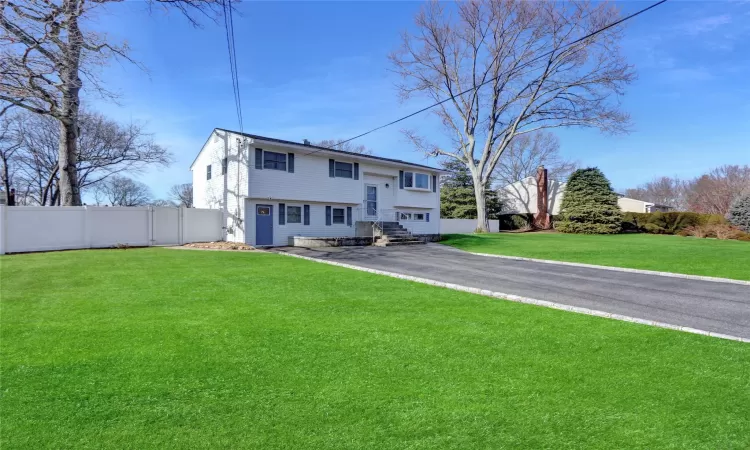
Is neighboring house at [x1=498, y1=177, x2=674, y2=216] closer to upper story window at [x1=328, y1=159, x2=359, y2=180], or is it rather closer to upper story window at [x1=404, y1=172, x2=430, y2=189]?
upper story window at [x1=404, y1=172, x2=430, y2=189]

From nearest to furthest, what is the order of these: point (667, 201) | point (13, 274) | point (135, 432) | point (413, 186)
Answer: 1. point (135, 432)
2. point (13, 274)
3. point (413, 186)
4. point (667, 201)

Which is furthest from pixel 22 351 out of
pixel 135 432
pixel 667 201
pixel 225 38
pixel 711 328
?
pixel 667 201

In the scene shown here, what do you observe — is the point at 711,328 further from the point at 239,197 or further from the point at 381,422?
the point at 239,197

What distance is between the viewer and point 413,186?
2609 centimetres

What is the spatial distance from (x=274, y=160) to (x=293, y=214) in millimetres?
2834

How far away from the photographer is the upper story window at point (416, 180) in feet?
85.0

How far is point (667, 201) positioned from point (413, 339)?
2759 inches

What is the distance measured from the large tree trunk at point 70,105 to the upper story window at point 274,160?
735 cm

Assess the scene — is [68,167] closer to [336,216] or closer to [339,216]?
[336,216]

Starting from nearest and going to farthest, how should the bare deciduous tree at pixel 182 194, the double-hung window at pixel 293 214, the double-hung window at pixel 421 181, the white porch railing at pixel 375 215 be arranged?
the double-hung window at pixel 293 214 < the white porch railing at pixel 375 215 < the double-hung window at pixel 421 181 < the bare deciduous tree at pixel 182 194

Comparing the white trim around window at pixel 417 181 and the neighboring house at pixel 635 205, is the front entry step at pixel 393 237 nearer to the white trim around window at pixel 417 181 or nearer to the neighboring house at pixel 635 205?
the white trim around window at pixel 417 181

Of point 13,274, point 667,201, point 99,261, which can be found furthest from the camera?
point 667,201

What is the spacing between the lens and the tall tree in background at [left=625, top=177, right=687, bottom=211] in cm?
5800

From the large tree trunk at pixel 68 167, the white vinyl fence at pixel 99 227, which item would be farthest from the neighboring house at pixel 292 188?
the large tree trunk at pixel 68 167
